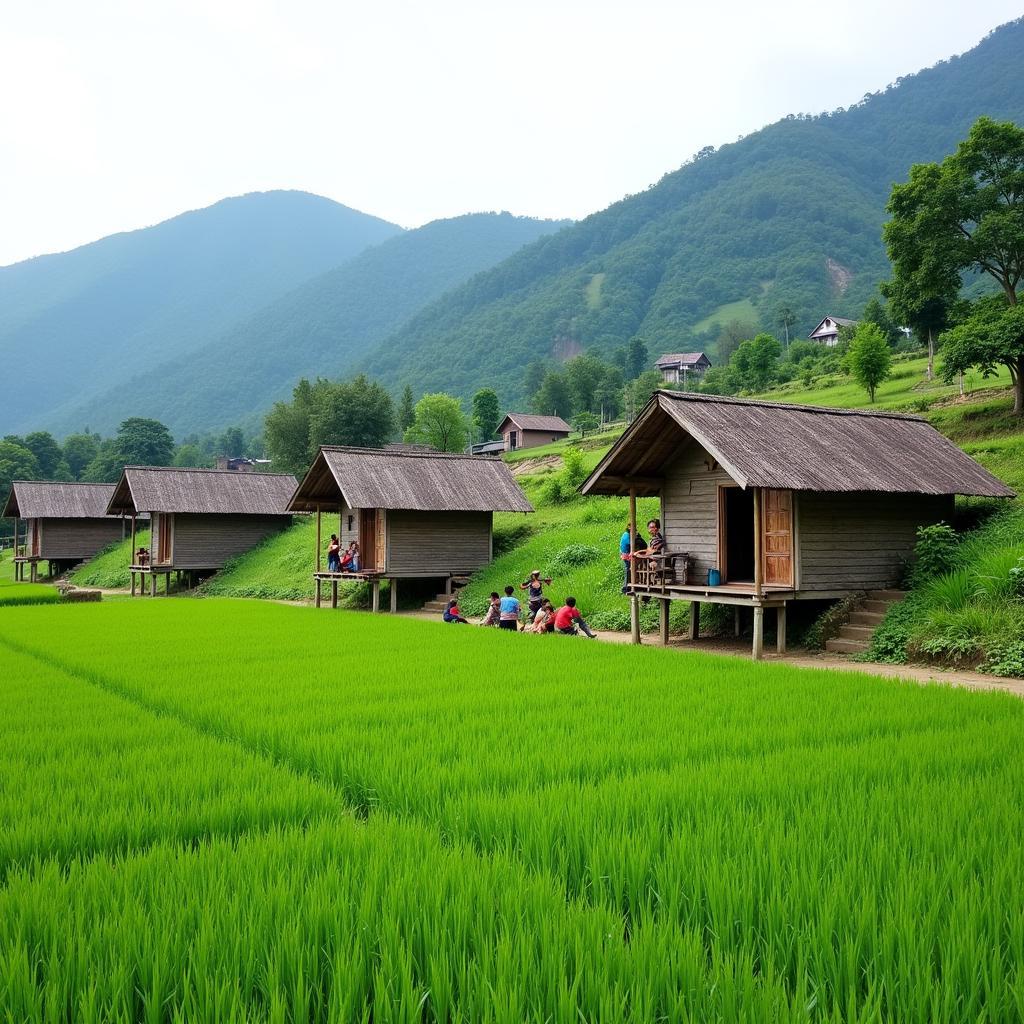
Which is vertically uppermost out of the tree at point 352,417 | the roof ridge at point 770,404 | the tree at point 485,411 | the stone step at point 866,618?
the tree at point 485,411

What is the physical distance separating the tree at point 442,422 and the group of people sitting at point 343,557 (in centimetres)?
4091

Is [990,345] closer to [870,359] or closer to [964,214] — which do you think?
[964,214]

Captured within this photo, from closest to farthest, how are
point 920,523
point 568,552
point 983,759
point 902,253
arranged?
point 983,759, point 920,523, point 568,552, point 902,253

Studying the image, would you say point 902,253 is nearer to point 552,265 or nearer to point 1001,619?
point 1001,619

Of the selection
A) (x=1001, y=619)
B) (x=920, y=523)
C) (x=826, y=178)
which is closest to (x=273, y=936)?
(x=1001, y=619)

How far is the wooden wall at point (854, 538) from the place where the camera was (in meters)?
14.8

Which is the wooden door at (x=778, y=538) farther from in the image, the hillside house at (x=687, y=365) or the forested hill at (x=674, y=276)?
the forested hill at (x=674, y=276)

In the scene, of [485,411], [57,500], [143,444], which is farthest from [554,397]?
[57,500]

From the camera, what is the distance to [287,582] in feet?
107

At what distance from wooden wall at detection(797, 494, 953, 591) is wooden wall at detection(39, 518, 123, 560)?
41.9 metres

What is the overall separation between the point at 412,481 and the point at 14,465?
71.9 meters

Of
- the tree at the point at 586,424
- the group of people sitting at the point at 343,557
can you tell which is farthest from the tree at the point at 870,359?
the tree at the point at 586,424

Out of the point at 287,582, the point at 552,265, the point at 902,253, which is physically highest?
the point at 552,265

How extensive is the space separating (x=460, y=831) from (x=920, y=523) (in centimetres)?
1405
